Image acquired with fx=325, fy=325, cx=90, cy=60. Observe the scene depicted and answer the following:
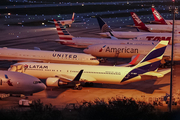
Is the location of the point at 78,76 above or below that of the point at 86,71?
below

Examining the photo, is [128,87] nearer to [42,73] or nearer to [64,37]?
[42,73]

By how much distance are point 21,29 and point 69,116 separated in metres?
80.4

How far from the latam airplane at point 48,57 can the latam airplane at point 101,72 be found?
8.50 m

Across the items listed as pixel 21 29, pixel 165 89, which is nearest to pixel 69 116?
pixel 165 89

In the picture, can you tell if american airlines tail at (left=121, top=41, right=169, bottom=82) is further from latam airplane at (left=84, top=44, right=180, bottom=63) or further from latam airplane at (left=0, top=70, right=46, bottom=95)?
latam airplane at (left=84, top=44, right=180, bottom=63)

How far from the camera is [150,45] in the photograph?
59.3 meters

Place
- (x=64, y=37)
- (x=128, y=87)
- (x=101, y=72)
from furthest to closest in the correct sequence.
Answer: (x=64, y=37) < (x=128, y=87) < (x=101, y=72)

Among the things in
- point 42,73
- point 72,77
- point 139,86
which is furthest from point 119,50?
point 42,73

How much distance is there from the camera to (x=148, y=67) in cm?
4072

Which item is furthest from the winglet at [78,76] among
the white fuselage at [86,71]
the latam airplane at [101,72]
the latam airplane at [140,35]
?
the latam airplane at [140,35]

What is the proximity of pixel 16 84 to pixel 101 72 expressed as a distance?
489 inches

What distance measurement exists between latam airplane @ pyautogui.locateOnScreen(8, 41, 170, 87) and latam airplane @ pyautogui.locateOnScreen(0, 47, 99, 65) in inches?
335

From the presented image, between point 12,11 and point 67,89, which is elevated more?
point 12,11

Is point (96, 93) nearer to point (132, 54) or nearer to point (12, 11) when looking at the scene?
point (132, 54)
